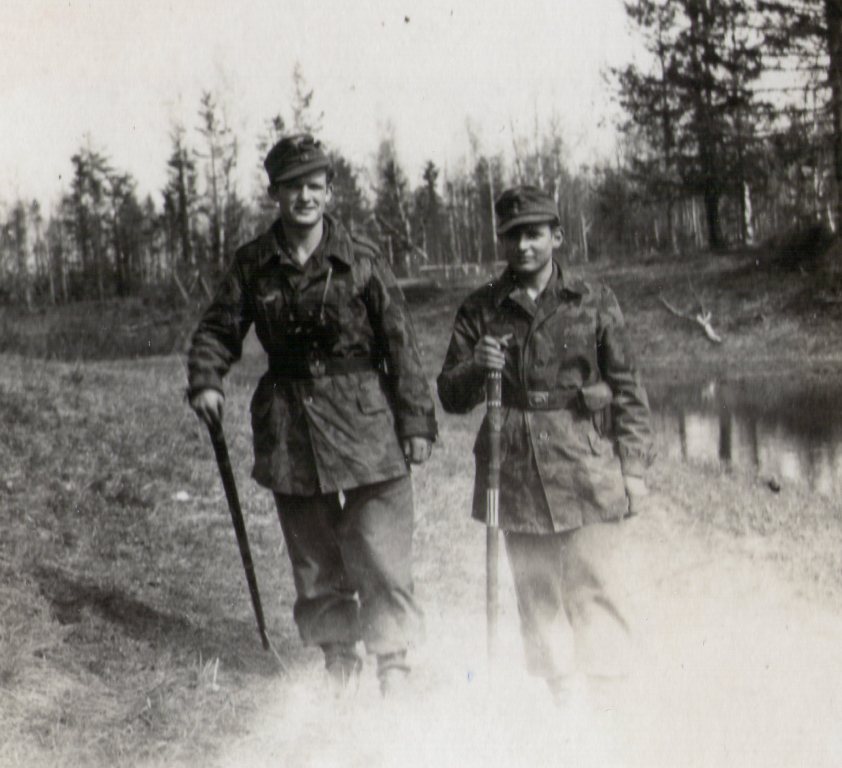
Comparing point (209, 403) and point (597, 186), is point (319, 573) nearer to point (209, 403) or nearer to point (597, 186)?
point (209, 403)

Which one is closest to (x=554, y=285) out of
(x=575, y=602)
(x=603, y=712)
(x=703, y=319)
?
(x=575, y=602)

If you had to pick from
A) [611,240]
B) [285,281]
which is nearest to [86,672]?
[285,281]

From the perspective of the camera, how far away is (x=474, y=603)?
193 inches

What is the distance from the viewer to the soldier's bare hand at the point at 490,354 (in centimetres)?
336

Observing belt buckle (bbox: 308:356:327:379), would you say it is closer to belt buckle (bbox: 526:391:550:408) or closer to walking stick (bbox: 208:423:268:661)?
walking stick (bbox: 208:423:268:661)

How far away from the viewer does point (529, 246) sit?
341 cm

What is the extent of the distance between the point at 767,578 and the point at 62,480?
12.9 feet

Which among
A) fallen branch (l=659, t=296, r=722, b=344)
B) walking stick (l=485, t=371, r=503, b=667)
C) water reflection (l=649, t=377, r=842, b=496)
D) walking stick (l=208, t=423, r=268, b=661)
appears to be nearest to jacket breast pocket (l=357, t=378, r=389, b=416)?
walking stick (l=485, t=371, r=503, b=667)

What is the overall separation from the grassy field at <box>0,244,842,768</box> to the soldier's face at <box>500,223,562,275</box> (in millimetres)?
1768

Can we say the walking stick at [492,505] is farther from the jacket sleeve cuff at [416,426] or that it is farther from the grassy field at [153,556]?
the grassy field at [153,556]

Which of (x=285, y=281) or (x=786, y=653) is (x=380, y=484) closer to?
(x=285, y=281)

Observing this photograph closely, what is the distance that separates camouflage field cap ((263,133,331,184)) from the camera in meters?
3.49

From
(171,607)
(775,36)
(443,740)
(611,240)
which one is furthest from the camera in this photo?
(611,240)

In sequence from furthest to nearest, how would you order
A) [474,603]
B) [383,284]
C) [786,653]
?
[474,603] → [786,653] → [383,284]
